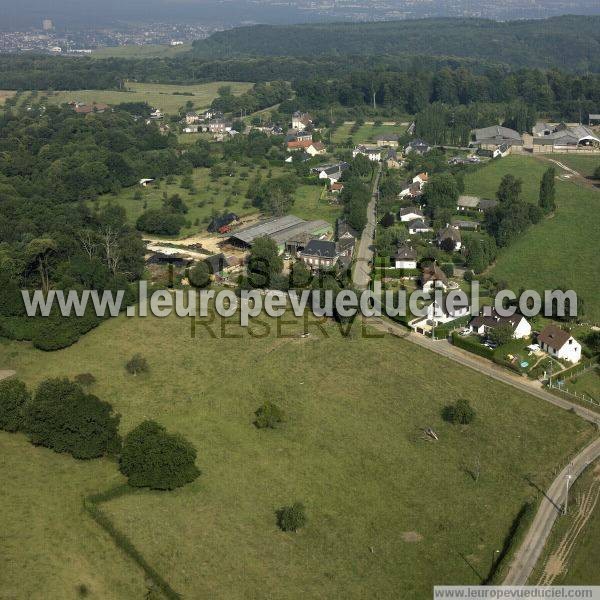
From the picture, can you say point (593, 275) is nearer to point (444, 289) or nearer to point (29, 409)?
point (444, 289)

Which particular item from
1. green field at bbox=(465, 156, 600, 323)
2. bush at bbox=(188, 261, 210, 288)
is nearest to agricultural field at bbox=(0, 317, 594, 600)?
bush at bbox=(188, 261, 210, 288)

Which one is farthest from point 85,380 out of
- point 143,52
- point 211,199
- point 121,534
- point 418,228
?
point 143,52

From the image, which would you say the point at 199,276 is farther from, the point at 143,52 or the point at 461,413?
the point at 143,52

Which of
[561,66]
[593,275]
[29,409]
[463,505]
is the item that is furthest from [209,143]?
[561,66]

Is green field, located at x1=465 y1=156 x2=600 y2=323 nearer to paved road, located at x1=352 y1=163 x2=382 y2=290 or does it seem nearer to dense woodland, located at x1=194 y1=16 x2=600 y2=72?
paved road, located at x1=352 y1=163 x2=382 y2=290

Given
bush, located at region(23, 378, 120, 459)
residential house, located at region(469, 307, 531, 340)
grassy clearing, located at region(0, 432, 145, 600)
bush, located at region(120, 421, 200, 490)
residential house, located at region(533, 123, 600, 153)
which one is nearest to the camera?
grassy clearing, located at region(0, 432, 145, 600)

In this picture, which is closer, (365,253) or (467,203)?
(365,253)
